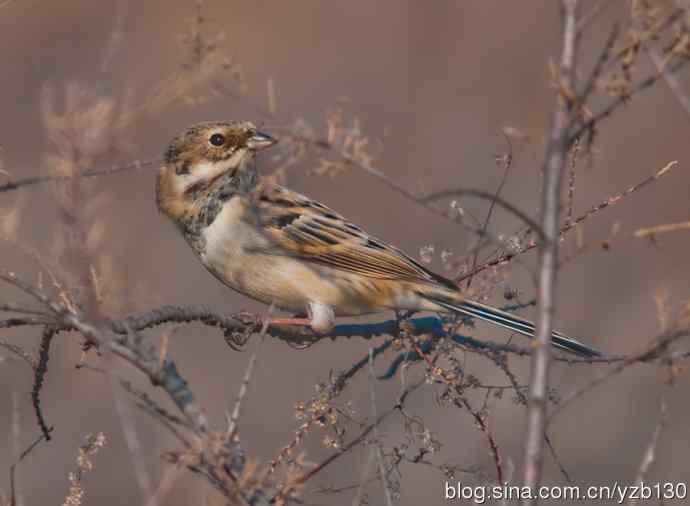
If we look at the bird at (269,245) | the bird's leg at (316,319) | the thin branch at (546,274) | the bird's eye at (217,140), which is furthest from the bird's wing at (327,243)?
the thin branch at (546,274)

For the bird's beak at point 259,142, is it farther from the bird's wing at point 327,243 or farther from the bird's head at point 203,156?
the bird's wing at point 327,243

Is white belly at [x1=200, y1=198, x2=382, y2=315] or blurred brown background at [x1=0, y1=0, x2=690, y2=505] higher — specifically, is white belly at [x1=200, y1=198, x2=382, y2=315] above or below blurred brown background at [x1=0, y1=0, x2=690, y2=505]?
below

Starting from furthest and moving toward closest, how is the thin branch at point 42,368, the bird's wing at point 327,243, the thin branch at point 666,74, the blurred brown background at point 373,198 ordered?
the blurred brown background at point 373,198 < the bird's wing at point 327,243 < the thin branch at point 42,368 < the thin branch at point 666,74

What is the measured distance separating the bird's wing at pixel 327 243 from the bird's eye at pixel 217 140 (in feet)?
1.16

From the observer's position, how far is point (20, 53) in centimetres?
1451

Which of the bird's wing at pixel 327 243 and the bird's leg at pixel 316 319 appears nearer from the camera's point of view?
the bird's leg at pixel 316 319

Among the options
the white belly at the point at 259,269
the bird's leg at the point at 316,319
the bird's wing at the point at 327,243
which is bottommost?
the bird's leg at the point at 316,319

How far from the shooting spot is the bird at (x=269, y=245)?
214 inches

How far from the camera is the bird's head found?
5.45 metres

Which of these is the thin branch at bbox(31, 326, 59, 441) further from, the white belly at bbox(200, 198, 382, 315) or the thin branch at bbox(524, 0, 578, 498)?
the white belly at bbox(200, 198, 382, 315)

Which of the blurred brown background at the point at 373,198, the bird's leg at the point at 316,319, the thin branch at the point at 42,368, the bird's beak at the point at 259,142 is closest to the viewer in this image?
the thin branch at the point at 42,368

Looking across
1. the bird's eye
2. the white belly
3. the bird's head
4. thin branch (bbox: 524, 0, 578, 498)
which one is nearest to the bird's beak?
the bird's head

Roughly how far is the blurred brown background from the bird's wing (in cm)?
79

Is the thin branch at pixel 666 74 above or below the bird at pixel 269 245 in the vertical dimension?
below
